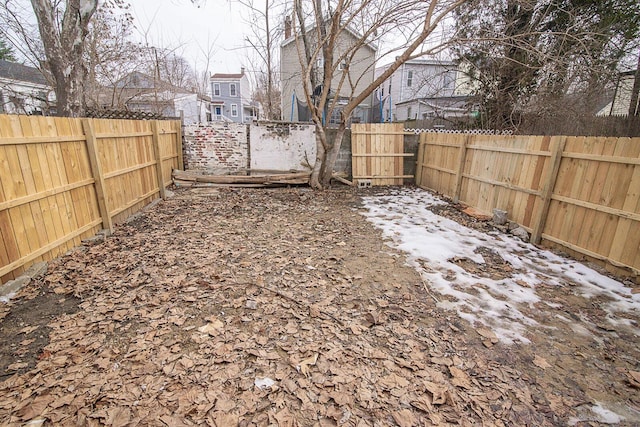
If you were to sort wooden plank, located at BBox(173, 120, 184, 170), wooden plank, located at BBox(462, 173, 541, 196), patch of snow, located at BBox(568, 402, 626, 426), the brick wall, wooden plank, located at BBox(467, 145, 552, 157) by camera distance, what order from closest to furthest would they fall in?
1. patch of snow, located at BBox(568, 402, 626, 426)
2. wooden plank, located at BBox(467, 145, 552, 157)
3. wooden plank, located at BBox(462, 173, 541, 196)
4. wooden plank, located at BBox(173, 120, 184, 170)
5. the brick wall

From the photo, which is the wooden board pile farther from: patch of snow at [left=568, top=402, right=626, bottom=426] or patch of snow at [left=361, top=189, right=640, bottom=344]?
patch of snow at [left=568, top=402, right=626, bottom=426]

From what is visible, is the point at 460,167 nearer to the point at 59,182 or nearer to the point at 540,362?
the point at 540,362

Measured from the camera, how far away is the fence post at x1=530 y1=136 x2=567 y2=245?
13.2 feet

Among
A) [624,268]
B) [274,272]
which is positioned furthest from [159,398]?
[624,268]

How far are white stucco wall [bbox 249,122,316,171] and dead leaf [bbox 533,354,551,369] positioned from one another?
715 cm

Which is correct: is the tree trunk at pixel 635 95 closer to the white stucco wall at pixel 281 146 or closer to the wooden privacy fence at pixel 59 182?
the white stucco wall at pixel 281 146

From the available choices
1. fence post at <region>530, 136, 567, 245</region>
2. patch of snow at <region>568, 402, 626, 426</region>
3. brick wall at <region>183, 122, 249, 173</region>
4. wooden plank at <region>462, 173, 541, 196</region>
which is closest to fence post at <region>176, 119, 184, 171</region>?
brick wall at <region>183, 122, 249, 173</region>

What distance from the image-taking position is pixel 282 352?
2.18 m

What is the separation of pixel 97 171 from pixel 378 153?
6.29m

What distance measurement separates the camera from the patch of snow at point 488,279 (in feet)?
8.92

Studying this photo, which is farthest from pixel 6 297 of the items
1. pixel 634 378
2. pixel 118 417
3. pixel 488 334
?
pixel 634 378

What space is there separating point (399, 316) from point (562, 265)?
2477 mm

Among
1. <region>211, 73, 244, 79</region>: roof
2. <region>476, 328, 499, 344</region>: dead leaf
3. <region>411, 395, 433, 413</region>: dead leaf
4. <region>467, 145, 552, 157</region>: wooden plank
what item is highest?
<region>211, 73, 244, 79</region>: roof

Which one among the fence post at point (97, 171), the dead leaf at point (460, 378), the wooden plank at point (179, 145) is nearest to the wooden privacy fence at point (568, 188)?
the dead leaf at point (460, 378)
